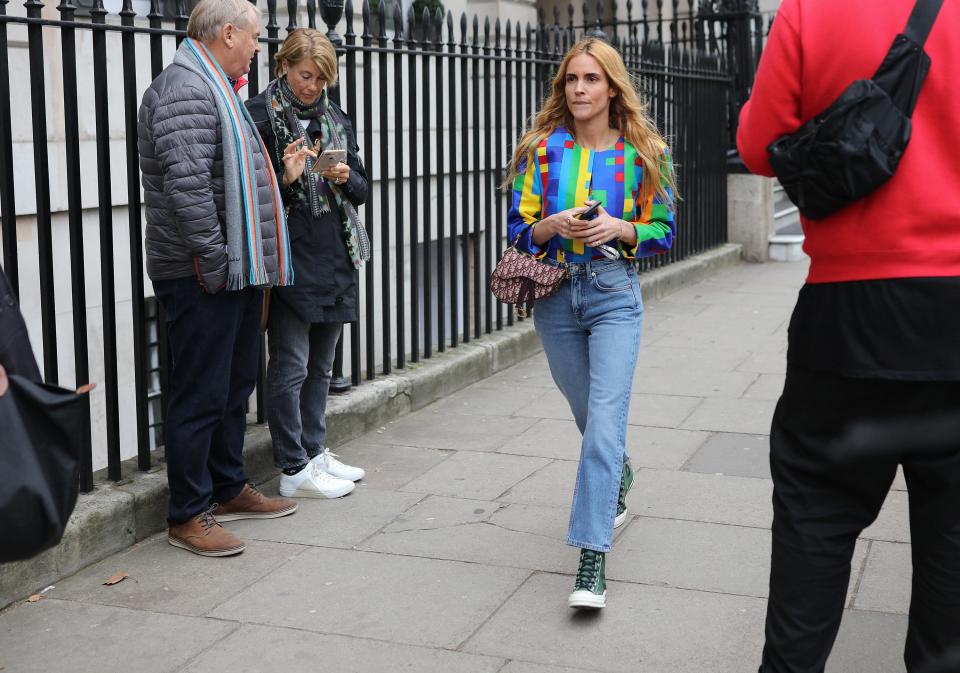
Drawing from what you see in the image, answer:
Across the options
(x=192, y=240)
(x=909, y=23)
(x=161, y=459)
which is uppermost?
(x=909, y=23)

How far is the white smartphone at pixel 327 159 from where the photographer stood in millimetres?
4945

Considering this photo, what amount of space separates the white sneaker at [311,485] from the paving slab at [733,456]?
154 cm

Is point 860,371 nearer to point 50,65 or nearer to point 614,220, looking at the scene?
point 614,220

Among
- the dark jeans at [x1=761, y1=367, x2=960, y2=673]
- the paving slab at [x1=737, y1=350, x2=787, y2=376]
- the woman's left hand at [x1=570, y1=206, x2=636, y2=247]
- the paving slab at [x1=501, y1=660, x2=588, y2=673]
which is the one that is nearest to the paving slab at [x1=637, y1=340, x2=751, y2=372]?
the paving slab at [x1=737, y1=350, x2=787, y2=376]

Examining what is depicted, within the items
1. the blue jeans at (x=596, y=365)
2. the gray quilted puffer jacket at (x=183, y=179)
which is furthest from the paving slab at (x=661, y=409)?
the gray quilted puffer jacket at (x=183, y=179)

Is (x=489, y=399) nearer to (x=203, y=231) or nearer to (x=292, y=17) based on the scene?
(x=292, y=17)

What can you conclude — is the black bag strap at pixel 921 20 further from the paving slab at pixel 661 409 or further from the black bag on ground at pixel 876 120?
the paving slab at pixel 661 409

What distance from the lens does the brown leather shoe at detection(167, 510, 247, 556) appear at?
181 inches

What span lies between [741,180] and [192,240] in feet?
31.4

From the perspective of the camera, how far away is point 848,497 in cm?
295

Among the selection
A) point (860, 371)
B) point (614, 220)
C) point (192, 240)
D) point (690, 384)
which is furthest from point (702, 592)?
point (690, 384)

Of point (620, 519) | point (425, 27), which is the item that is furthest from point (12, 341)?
point (425, 27)

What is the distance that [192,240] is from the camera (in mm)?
4375

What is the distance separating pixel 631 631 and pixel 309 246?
211 cm
